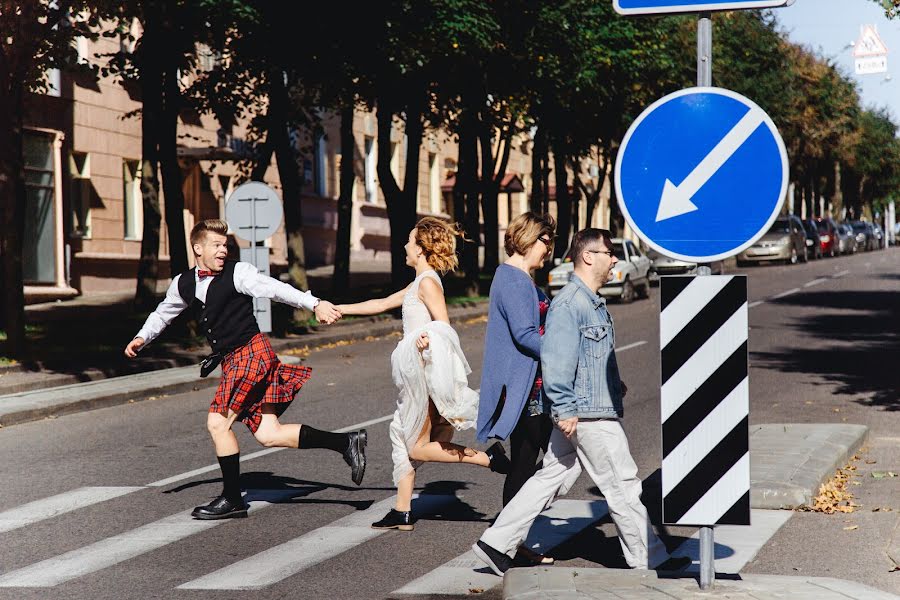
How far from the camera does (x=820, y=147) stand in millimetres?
65000

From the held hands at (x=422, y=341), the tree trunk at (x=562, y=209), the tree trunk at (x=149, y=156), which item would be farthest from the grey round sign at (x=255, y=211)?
the tree trunk at (x=562, y=209)

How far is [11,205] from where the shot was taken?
55.2ft

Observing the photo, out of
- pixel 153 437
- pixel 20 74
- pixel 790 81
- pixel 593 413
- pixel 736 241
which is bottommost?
pixel 153 437

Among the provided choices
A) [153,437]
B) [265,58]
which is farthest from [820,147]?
[153,437]

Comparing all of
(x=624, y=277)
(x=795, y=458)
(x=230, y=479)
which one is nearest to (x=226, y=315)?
(x=230, y=479)

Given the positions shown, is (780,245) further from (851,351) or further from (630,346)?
(851,351)

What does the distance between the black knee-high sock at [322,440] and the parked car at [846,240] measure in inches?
2477

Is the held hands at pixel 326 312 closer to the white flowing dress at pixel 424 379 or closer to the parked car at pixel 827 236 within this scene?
the white flowing dress at pixel 424 379

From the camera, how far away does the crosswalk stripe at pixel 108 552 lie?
652 cm

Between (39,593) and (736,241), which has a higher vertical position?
(736,241)

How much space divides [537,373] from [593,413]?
70cm

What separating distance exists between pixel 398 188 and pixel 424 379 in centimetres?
1994

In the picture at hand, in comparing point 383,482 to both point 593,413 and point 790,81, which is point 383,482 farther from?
point 790,81

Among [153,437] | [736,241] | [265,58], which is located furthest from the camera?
[265,58]
